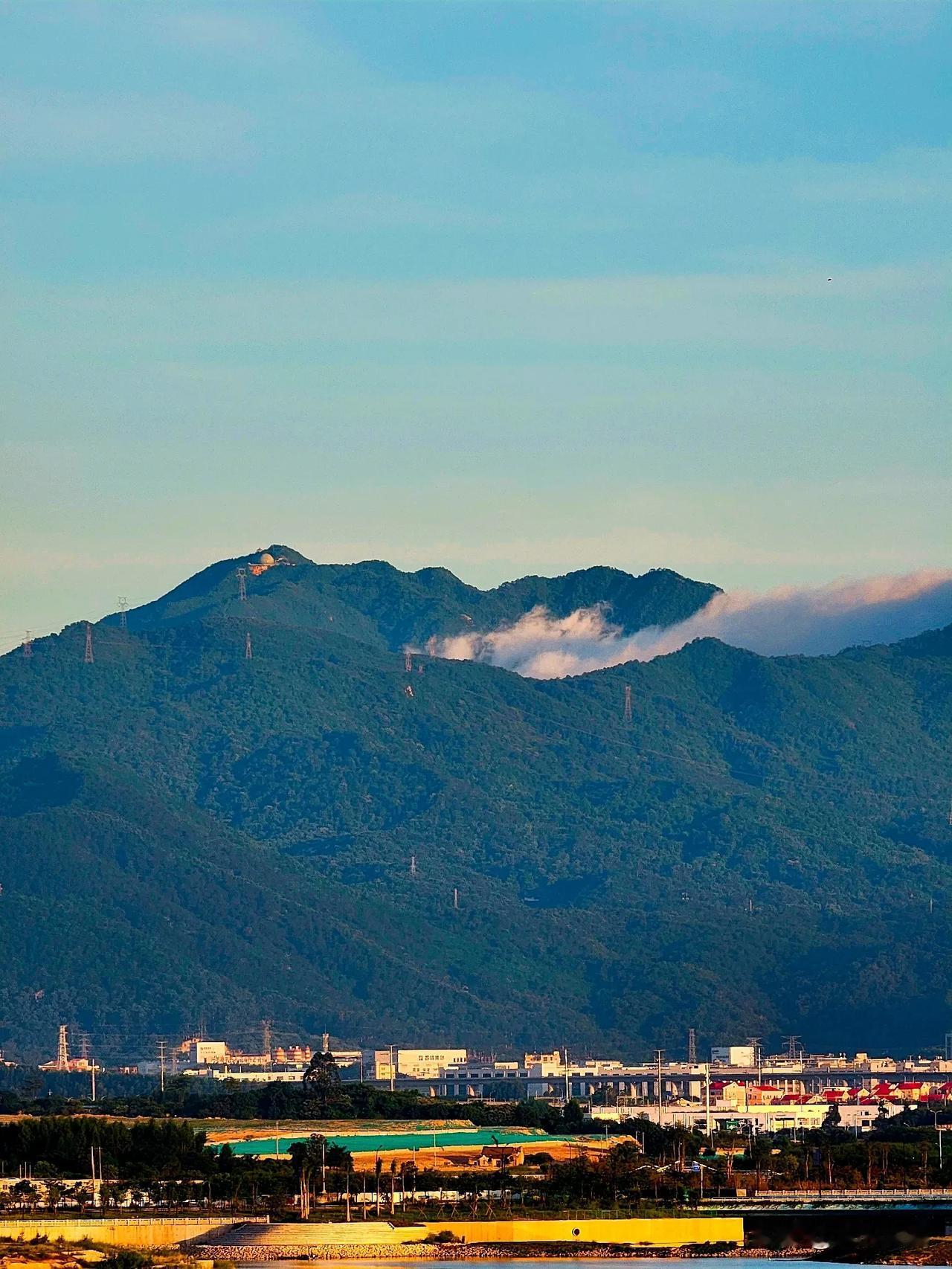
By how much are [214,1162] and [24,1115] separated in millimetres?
39036

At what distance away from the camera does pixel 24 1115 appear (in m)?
176

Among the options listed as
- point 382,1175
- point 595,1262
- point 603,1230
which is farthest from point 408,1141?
point 595,1262

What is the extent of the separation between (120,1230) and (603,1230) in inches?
Answer: 715

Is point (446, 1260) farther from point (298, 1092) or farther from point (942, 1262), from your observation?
point (298, 1092)

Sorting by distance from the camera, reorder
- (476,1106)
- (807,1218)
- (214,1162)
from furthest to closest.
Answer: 1. (476,1106)
2. (214,1162)
3. (807,1218)

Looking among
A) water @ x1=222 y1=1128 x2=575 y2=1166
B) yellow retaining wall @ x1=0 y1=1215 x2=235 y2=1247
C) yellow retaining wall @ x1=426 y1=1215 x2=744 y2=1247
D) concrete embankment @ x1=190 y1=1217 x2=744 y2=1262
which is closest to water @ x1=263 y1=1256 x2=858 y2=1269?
concrete embankment @ x1=190 y1=1217 x2=744 y2=1262

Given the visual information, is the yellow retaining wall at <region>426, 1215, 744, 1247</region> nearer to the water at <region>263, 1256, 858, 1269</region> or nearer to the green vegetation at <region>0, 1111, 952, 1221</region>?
the green vegetation at <region>0, 1111, 952, 1221</region>

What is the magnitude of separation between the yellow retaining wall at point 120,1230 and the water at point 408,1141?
101 feet

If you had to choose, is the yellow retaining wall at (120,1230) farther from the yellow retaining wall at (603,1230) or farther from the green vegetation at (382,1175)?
the yellow retaining wall at (603,1230)

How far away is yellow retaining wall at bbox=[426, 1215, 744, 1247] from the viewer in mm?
119875

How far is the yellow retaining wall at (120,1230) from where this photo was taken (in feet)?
374

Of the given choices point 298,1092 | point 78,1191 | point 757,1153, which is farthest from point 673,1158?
point 298,1092

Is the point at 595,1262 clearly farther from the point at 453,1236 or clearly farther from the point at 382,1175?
the point at 382,1175

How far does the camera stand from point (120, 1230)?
116m
